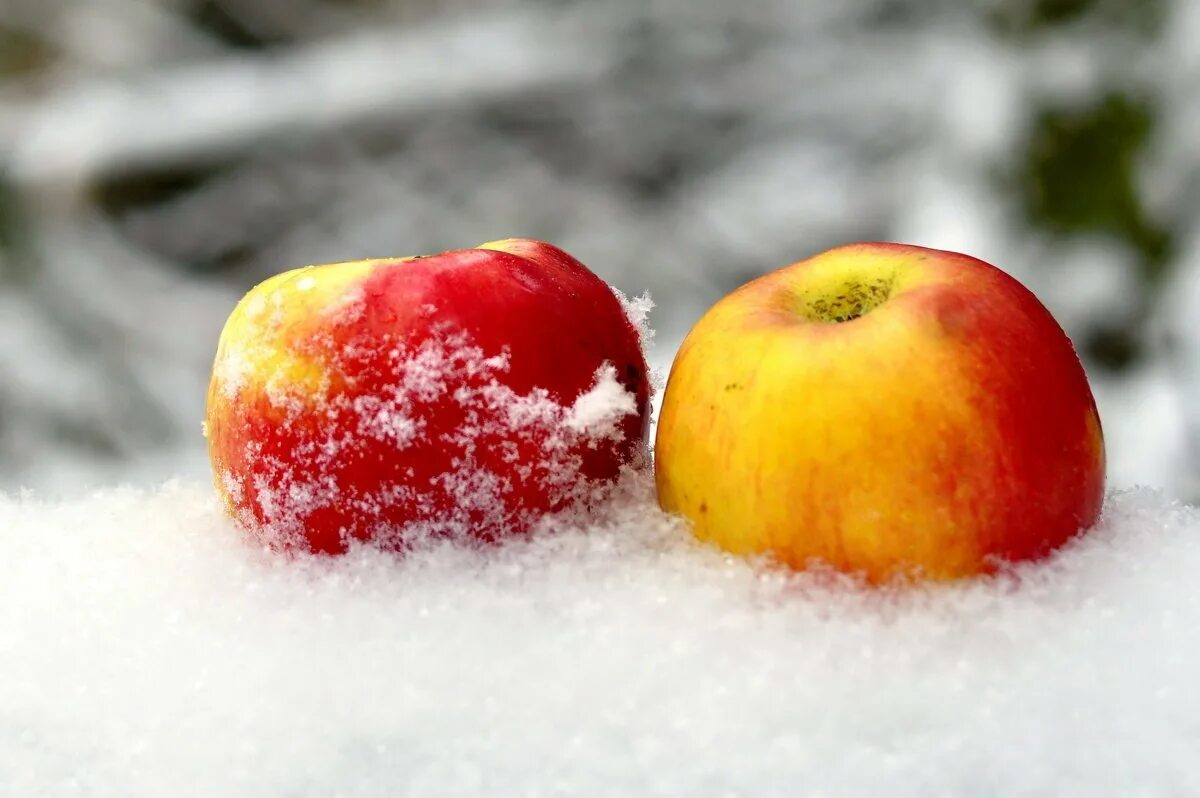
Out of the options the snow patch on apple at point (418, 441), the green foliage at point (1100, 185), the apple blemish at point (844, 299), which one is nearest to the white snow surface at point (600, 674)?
the snow patch on apple at point (418, 441)

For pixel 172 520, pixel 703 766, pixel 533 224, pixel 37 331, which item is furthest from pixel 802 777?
pixel 37 331

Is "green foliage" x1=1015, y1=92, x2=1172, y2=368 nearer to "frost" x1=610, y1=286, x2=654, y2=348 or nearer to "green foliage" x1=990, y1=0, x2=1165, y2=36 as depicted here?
"green foliage" x1=990, y1=0, x2=1165, y2=36

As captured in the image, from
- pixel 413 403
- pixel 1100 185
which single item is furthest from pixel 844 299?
pixel 1100 185

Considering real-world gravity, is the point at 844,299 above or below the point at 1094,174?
below

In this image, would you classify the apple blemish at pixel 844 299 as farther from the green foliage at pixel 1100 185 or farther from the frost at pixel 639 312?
the green foliage at pixel 1100 185

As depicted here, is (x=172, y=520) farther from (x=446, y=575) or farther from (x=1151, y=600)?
(x=1151, y=600)

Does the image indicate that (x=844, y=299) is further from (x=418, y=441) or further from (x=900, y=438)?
(x=418, y=441)

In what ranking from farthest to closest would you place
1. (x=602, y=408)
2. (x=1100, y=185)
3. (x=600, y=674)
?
(x=1100, y=185)
(x=602, y=408)
(x=600, y=674)
